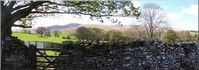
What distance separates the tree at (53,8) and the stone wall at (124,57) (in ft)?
4.23

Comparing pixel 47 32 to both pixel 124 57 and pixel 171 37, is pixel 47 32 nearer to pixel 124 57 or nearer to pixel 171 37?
pixel 124 57

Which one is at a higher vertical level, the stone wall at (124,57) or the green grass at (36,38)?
the green grass at (36,38)

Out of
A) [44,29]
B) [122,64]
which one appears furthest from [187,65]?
[44,29]

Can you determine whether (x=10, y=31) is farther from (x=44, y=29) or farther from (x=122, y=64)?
(x=122, y=64)

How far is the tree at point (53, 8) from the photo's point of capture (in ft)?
54.2

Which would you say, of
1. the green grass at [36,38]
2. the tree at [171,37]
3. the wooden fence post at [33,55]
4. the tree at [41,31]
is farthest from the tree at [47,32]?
the tree at [171,37]

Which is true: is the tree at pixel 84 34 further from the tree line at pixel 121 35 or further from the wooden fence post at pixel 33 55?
the wooden fence post at pixel 33 55

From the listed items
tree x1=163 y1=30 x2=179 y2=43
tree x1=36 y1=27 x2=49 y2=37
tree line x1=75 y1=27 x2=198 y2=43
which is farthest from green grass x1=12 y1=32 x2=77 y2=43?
tree x1=163 y1=30 x2=179 y2=43

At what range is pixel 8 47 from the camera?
16.9m

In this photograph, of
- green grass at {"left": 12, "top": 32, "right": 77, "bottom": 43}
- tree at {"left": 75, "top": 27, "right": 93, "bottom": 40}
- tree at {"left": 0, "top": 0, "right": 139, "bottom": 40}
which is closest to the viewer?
tree at {"left": 0, "top": 0, "right": 139, "bottom": 40}

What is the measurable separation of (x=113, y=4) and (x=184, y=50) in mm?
3838

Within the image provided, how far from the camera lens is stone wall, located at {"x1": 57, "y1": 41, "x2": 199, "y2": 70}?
1719cm

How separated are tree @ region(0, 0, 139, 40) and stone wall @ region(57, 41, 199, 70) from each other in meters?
1.29

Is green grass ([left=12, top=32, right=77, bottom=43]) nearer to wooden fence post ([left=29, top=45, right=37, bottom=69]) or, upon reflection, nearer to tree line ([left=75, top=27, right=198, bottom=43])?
tree line ([left=75, top=27, right=198, bottom=43])
